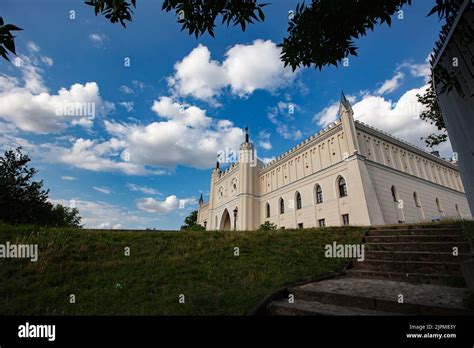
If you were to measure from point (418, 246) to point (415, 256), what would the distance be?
2.56 feet

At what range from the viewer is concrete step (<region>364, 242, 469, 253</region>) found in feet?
20.0

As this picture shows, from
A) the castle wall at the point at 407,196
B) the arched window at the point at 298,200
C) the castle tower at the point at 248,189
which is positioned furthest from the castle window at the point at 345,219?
the castle tower at the point at 248,189

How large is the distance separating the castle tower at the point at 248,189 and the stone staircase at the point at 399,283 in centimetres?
2424

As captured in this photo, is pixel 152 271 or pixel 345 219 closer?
pixel 152 271

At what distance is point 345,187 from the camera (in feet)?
70.3

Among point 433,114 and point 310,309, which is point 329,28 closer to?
point 310,309

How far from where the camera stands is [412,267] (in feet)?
19.0

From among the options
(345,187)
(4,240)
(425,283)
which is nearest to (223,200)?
(345,187)

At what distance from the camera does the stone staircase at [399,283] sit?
11.7 ft

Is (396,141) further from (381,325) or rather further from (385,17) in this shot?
(381,325)

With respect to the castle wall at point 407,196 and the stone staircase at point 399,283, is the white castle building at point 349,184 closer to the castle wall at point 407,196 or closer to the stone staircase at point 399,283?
the castle wall at point 407,196

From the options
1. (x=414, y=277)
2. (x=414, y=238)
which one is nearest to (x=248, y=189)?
(x=414, y=238)

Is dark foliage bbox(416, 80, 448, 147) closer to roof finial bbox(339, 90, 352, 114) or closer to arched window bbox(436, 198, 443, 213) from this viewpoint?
roof finial bbox(339, 90, 352, 114)

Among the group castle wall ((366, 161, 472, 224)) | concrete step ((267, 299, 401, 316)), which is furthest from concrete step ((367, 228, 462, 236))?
castle wall ((366, 161, 472, 224))
